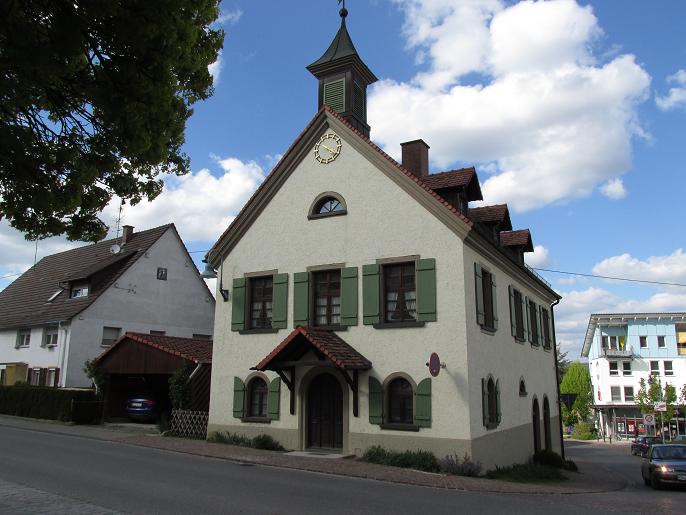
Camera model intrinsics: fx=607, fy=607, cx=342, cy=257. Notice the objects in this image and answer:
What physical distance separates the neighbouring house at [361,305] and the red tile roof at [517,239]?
286 cm

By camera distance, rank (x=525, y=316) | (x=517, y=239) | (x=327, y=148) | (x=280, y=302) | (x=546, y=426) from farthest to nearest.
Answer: (x=546, y=426), (x=517, y=239), (x=525, y=316), (x=327, y=148), (x=280, y=302)

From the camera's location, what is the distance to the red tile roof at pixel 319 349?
16.3m

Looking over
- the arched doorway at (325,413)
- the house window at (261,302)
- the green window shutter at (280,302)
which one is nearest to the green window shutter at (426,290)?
the arched doorway at (325,413)

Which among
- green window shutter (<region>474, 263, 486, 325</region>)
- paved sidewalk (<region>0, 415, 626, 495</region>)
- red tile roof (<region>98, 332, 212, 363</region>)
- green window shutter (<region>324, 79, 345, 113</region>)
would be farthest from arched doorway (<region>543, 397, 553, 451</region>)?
green window shutter (<region>324, 79, 345, 113</region>)

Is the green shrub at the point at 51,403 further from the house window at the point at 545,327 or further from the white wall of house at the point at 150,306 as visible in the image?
the house window at the point at 545,327

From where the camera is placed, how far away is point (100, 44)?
25.1 ft

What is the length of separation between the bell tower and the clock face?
4.94ft

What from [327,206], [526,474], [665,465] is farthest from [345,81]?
[665,465]

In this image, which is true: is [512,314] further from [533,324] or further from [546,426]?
[546,426]

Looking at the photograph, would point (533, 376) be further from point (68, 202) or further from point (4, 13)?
point (4, 13)

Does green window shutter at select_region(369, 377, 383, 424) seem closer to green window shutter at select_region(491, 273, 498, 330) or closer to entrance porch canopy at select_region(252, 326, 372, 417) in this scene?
entrance porch canopy at select_region(252, 326, 372, 417)

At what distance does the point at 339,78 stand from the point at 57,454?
47.6ft

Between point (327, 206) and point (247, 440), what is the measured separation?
7736 millimetres

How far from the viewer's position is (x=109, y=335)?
106ft
